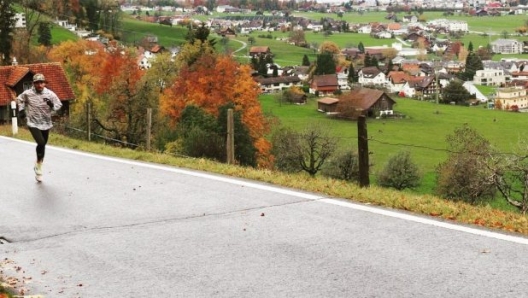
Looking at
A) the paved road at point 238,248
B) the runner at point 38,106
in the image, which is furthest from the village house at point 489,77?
the paved road at point 238,248

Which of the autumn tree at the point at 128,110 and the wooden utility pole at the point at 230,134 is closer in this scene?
A: the wooden utility pole at the point at 230,134

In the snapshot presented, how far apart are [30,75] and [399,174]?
2789 centimetres

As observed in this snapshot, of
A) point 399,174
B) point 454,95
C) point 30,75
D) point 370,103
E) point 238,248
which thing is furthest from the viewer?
point 454,95

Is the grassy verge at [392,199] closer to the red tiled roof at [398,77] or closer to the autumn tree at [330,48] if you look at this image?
the red tiled roof at [398,77]

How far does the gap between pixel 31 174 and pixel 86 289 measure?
8656mm

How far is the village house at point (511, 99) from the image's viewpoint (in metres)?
123

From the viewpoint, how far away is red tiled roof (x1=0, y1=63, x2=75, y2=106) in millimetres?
48531

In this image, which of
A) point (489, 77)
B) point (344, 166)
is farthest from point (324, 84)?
point (344, 166)

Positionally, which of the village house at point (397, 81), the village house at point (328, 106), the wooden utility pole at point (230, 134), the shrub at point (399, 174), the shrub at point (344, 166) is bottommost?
the shrub at point (399, 174)

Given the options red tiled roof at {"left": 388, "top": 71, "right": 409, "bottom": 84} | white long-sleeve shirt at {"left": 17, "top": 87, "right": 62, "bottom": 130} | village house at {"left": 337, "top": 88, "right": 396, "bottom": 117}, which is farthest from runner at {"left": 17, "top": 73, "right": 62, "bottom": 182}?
red tiled roof at {"left": 388, "top": 71, "right": 409, "bottom": 84}

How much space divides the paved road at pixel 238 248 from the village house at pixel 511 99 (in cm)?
11640

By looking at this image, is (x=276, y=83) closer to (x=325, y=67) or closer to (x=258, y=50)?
(x=325, y=67)

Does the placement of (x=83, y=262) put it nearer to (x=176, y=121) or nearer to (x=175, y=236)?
(x=175, y=236)

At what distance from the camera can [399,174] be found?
180 feet
